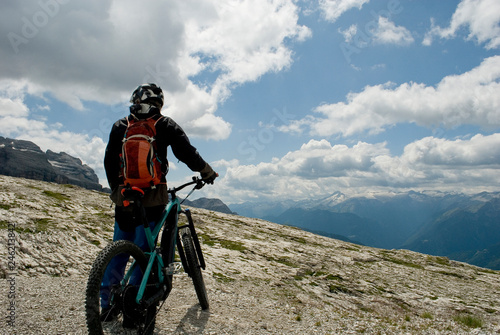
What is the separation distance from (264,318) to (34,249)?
9335 millimetres

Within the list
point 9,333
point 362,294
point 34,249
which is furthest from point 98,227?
point 362,294

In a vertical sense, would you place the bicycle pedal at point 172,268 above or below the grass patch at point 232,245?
above

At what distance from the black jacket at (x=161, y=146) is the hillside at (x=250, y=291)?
133 inches

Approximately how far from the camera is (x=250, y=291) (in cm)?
1080

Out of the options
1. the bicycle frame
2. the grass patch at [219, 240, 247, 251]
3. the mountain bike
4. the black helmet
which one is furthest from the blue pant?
the grass patch at [219, 240, 247, 251]

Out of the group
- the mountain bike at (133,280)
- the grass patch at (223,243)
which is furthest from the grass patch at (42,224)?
the mountain bike at (133,280)

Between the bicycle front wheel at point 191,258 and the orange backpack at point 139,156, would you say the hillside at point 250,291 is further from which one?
the orange backpack at point 139,156

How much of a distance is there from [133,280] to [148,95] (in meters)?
3.79

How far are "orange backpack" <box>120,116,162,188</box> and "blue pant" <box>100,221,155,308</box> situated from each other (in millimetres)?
1002

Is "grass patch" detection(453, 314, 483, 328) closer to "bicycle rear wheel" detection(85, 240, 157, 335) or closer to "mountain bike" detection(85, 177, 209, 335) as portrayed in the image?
"mountain bike" detection(85, 177, 209, 335)

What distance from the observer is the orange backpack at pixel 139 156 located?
17.0 ft

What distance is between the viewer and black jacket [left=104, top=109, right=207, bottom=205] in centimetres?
564

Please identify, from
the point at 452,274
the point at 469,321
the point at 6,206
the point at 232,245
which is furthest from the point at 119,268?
the point at 452,274

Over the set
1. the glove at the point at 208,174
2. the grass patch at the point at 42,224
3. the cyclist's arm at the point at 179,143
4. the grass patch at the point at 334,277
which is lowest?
the grass patch at the point at 334,277
